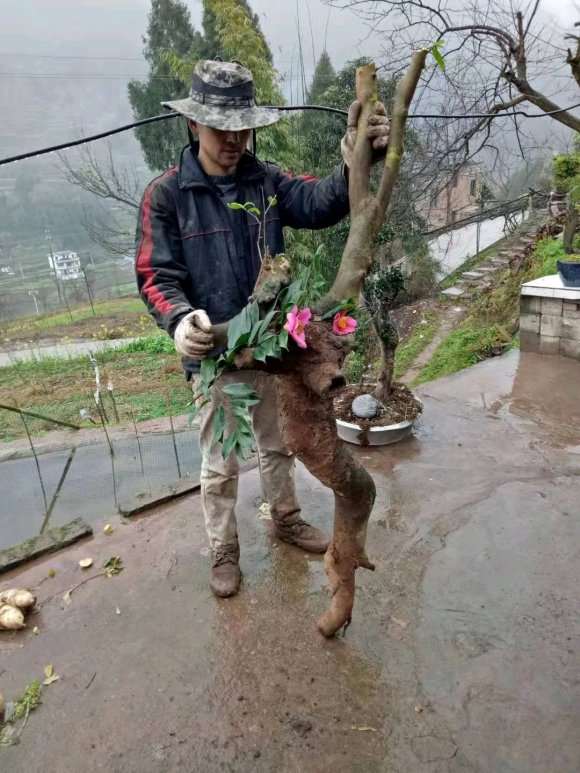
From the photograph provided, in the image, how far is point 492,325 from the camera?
778 centimetres

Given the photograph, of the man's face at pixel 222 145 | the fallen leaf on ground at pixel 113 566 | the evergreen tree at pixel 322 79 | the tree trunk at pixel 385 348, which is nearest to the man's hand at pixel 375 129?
the man's face at pixel 222 145

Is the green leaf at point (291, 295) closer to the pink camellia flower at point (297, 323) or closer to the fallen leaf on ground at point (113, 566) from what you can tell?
the pink camellia flower at point (297, 323)

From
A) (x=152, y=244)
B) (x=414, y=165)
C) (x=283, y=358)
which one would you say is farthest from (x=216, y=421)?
(x=414, y=165)

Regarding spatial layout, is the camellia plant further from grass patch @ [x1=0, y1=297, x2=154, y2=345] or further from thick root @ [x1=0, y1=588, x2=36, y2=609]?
grass patch @ [x1=0, y1=297, x2=154, y2=345]

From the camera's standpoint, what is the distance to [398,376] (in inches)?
308

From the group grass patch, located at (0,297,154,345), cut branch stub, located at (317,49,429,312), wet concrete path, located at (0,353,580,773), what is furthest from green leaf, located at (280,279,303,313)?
grass patch, located at (0,297,154,345)

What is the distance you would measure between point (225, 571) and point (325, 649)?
588mm

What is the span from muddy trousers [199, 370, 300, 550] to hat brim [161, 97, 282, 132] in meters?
0.92

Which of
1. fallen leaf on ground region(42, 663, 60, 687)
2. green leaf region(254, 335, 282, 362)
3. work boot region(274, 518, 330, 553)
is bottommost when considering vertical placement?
fallen leaf on ground region(42, 663, 60, 687)

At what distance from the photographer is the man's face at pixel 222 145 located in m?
2.00

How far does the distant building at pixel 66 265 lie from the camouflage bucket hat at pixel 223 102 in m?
20.2

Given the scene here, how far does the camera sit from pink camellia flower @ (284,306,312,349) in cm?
141

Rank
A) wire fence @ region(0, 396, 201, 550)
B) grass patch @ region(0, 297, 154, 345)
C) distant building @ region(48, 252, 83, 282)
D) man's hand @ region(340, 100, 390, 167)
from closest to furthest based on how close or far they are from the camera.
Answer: man's hand @ region(340, 100, 390, 167) → wire fence @ region(0, 396, 201, 550) → grass patch @ region(0, 297, 154, 345) → distant building @ region(48, 252, 83, 282)

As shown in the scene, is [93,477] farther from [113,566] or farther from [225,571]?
[225,571]
